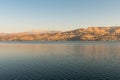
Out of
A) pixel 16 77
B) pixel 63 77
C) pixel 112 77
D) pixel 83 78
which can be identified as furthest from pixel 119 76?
pixel 16 77

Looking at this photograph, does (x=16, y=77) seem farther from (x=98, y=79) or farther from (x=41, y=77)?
(x=98, y=79)

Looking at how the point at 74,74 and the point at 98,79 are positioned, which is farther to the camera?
the point at 74,74

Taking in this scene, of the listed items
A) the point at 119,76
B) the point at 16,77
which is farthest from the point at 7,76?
the point at 119,76

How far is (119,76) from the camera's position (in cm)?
5759

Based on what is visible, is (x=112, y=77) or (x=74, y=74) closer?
(x=112, y=77)

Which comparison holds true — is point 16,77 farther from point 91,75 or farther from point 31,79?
point 91,75

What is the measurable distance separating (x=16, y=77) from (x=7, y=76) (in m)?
3.54

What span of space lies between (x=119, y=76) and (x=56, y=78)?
2098 centimetres

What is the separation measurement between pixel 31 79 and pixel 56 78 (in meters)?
A: 8.00

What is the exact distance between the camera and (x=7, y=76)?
2269 inches

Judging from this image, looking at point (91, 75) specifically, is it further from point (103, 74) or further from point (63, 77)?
point (63, 77)

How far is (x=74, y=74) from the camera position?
61.2 meters

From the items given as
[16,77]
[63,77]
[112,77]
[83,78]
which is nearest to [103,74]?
[112,77]

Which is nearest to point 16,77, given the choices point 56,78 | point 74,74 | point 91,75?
point 56,78
